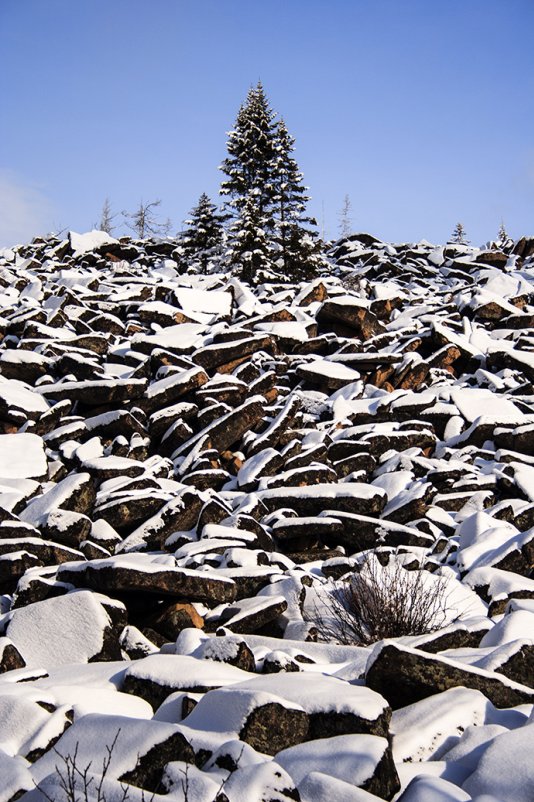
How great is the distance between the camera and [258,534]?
12.0m

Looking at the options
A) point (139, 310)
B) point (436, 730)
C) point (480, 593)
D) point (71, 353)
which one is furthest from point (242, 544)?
point (139, 310)

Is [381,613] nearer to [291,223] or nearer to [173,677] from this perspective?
[173,677]

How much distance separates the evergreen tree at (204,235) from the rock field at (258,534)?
946cm

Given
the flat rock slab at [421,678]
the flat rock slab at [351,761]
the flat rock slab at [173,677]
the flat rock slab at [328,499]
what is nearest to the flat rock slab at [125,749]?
the flat rock slab at [351,761]

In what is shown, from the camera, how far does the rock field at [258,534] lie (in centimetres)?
453

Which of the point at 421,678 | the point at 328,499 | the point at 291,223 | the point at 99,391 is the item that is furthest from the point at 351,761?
the point at 291,223

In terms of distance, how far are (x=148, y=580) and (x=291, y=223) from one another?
31407 mm

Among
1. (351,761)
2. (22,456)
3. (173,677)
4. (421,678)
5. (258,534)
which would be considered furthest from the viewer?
(22,456)

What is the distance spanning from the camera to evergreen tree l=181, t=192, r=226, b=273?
38.5 meters

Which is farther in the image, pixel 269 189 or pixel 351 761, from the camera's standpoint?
pixel 269 189

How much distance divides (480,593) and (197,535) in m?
4.80

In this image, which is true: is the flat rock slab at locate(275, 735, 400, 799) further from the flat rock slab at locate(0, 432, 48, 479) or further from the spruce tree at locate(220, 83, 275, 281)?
the spruce tree at locate(220, 83, 275, 281)

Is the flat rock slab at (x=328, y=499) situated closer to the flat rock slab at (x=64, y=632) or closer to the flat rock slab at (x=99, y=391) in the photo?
the flat rock slab at (x=99, y=391)

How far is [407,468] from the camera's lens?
1463cm
